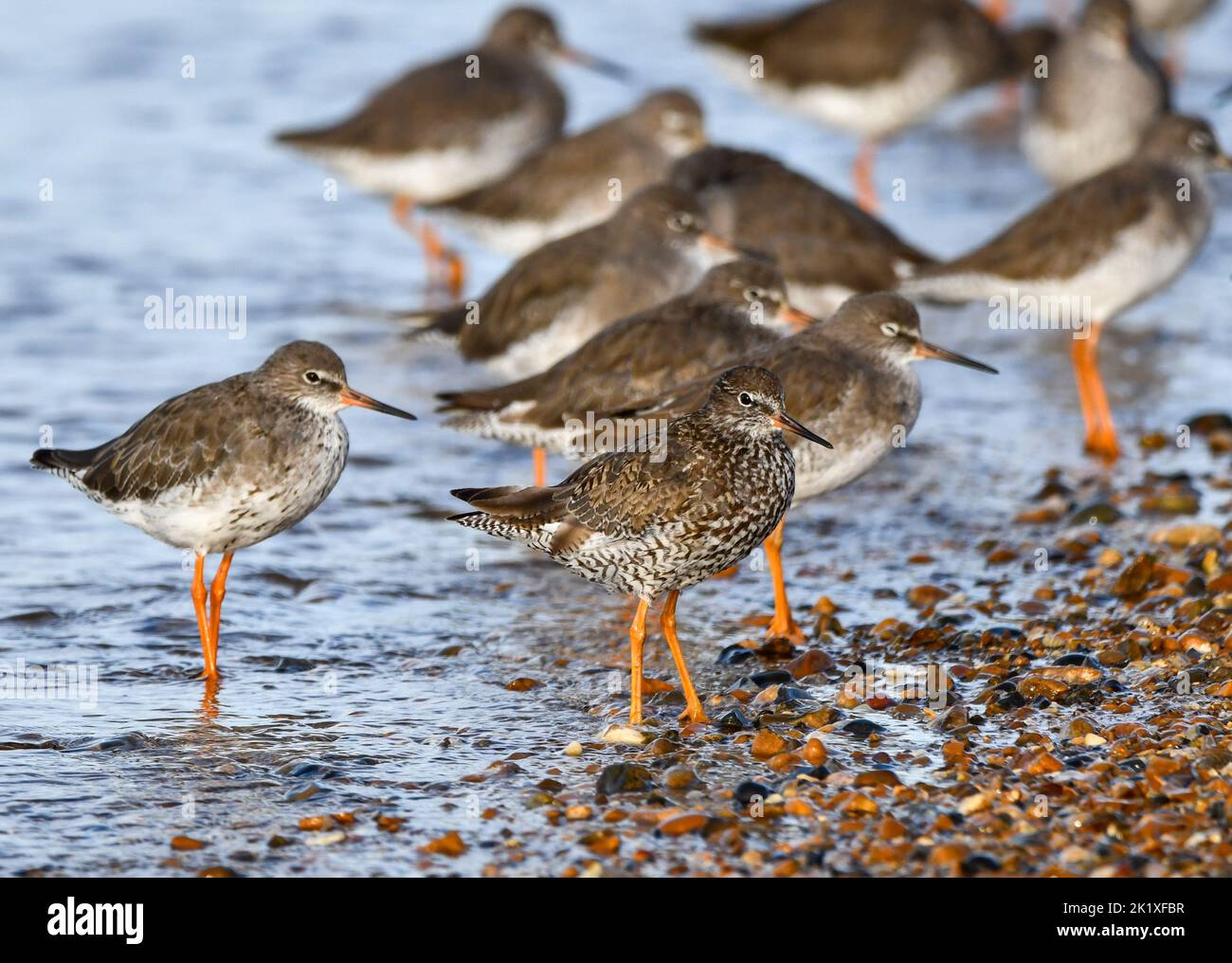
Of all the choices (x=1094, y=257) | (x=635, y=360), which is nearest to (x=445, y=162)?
(x=1094, y=257)

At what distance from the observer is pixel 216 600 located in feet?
22.3

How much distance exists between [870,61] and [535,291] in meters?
5.75

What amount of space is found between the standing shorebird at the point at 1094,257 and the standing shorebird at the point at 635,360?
5.66 ft

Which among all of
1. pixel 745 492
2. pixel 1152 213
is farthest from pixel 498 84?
pixel 745 492

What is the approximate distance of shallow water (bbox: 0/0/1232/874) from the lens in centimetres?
549

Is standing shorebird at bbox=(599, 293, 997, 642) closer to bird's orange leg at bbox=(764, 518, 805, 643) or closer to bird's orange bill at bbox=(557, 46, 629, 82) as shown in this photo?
bird's orange leg at bbox=(764, 518, 805, 643)

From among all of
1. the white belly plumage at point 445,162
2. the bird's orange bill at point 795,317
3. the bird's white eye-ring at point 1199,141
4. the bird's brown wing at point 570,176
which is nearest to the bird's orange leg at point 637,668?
the bird's orange bill at point 795,317

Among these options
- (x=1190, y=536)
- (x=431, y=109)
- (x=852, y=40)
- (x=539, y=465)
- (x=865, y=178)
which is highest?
(x=852, y=40)

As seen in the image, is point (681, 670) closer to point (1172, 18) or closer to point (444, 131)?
point (444, 131)

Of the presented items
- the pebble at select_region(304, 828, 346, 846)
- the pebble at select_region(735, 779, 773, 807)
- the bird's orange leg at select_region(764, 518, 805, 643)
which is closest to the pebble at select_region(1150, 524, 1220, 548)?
the bird's orange leg at select_region(764, 518, 805, 643)

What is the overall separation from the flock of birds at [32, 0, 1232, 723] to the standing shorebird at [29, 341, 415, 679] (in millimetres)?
11

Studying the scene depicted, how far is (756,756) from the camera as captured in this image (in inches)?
224
